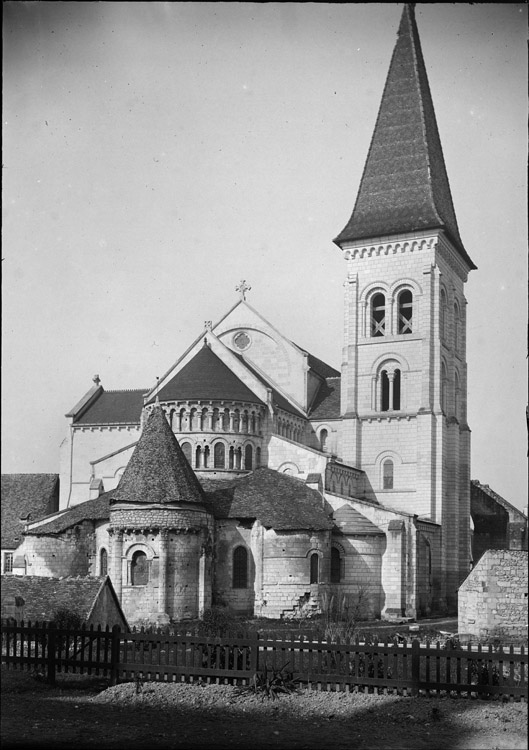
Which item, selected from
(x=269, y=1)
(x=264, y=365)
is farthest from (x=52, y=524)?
(x=269, y=1)

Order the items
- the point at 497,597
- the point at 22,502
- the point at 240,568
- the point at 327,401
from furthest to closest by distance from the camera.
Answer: the point at 22,502 → the point at 327,401 → the point at 240,568 → the point at 497,597

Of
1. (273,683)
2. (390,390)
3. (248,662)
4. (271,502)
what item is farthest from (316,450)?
(273,683)

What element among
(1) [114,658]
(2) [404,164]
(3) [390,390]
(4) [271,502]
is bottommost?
(1) [114,658]

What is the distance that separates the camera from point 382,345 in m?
52.3

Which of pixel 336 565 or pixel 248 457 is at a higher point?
pixel 248 457

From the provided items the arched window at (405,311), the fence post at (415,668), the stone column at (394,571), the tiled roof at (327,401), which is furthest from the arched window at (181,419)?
the fence post at (415,668)

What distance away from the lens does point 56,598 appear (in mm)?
20656

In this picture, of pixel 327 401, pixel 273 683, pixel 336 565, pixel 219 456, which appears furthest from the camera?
pixel 327 401

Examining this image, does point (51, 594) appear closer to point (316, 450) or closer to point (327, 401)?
point (316, 450)

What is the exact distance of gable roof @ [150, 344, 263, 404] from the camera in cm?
4750

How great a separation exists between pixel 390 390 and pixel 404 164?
1397cm

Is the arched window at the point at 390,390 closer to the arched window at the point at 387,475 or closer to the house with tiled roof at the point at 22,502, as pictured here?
the arched window at the point at 387,475

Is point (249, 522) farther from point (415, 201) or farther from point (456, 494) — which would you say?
point (415, 201)

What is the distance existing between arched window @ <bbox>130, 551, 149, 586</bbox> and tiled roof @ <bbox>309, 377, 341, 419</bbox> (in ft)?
62.9
